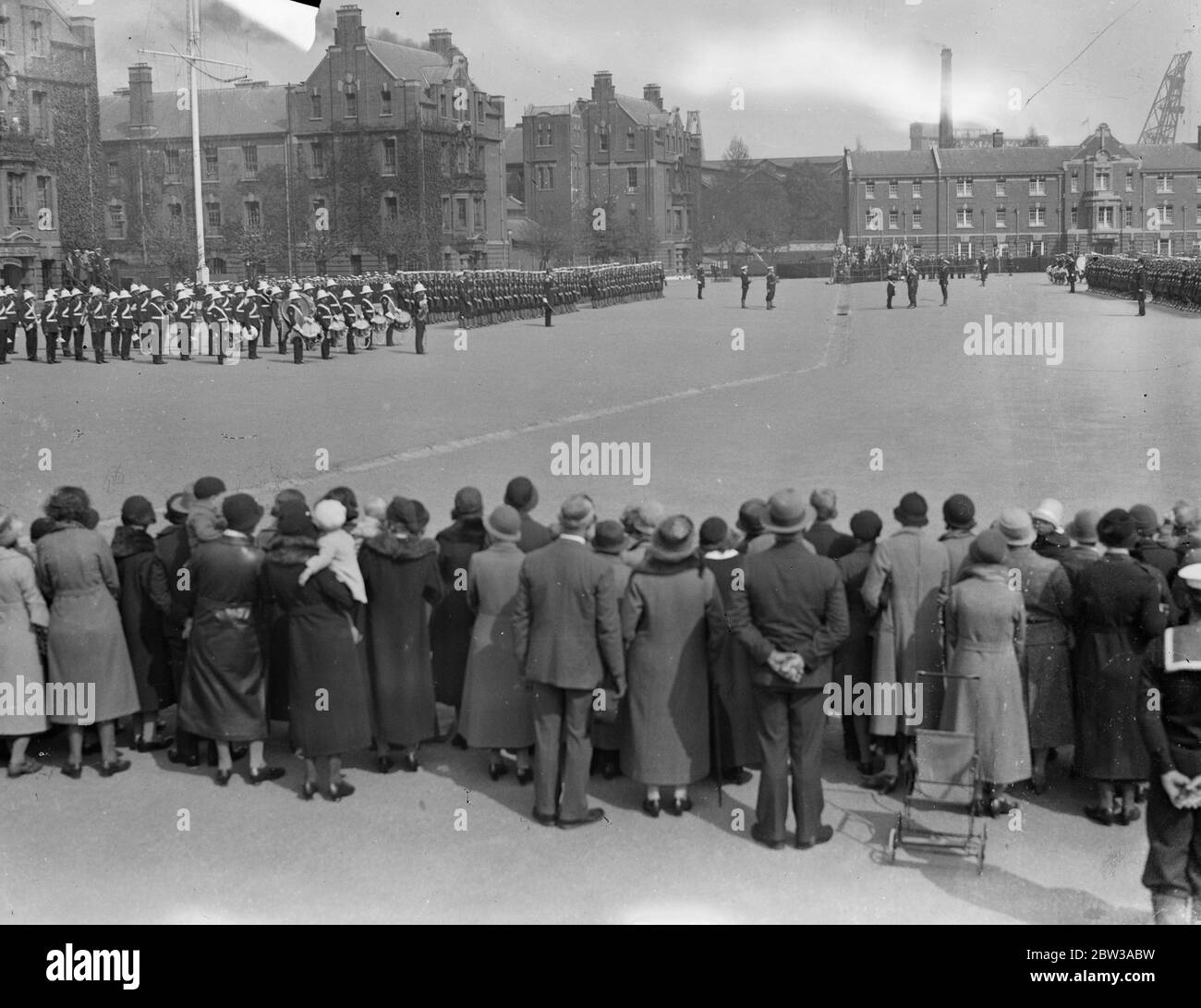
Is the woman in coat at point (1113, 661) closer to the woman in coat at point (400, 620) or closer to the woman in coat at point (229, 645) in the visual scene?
the woman in coat at point (400, 620)

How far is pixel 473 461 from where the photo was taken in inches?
704

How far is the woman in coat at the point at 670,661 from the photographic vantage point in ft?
23.6

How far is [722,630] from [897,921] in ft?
5.79

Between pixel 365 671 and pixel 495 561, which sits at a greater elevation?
pixel 495 561

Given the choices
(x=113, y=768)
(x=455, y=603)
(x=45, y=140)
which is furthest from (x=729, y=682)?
(x=45, y=140)

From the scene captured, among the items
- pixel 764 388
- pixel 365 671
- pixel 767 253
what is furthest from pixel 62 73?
pixel 767 253

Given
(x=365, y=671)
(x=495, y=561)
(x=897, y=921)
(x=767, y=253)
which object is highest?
(x=767, y=253)

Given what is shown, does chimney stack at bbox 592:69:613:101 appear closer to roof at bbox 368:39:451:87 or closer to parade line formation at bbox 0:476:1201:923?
roof at bbox 368:39:451:87

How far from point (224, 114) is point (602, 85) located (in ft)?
63.0

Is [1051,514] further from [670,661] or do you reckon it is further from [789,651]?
[670,661]

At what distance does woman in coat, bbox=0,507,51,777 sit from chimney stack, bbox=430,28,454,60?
59.0 m

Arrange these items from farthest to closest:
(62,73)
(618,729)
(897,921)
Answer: (62,73) < (618,729) < (897,921)

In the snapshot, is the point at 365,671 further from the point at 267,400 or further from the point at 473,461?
the point at 267,400

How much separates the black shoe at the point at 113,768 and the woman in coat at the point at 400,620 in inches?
58.6
